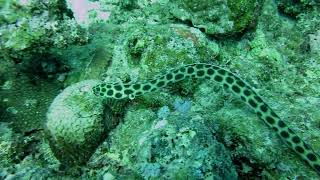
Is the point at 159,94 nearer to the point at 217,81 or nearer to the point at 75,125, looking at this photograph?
the point at 217,81

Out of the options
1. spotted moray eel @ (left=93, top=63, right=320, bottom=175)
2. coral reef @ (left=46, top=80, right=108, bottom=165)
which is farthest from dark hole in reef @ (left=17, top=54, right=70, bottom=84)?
spotted moray eel @ (left=93, top=63, right=320, bottom=175)

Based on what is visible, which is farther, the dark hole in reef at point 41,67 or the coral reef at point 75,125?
the dark hole in reef at point 41,67

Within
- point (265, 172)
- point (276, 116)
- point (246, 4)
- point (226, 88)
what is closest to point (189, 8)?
point (246, 4)

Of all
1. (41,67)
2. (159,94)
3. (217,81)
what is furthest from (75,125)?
(217,81)

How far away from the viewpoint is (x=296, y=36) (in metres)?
5.37

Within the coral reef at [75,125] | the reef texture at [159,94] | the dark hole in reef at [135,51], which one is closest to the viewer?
the reef texture at [159,94]

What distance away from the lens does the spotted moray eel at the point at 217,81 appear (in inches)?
164

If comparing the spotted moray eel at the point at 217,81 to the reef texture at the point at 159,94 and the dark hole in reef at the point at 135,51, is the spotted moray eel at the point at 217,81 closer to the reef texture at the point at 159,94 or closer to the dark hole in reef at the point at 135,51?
the reef texture at the point at 159,94

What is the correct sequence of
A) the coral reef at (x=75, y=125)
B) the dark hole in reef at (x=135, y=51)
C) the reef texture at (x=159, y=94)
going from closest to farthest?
the reef texture at (x=159, y=94) < the coral reef at (x=75, y=125) < the dark hole in reef at (x=135, y=51)

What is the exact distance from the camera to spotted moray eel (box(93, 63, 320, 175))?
Answer: 4156 millimetres

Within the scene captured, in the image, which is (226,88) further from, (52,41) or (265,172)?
(52,41)

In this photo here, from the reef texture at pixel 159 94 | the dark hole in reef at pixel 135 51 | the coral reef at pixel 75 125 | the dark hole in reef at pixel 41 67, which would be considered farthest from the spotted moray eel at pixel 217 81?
the dark hole in reef at pixel 41 67

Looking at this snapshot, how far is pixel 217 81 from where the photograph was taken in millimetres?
4621

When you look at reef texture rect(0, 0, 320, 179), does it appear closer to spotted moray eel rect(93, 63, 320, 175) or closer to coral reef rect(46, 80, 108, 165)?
coral reef rect(46, 80, 108, 165)
